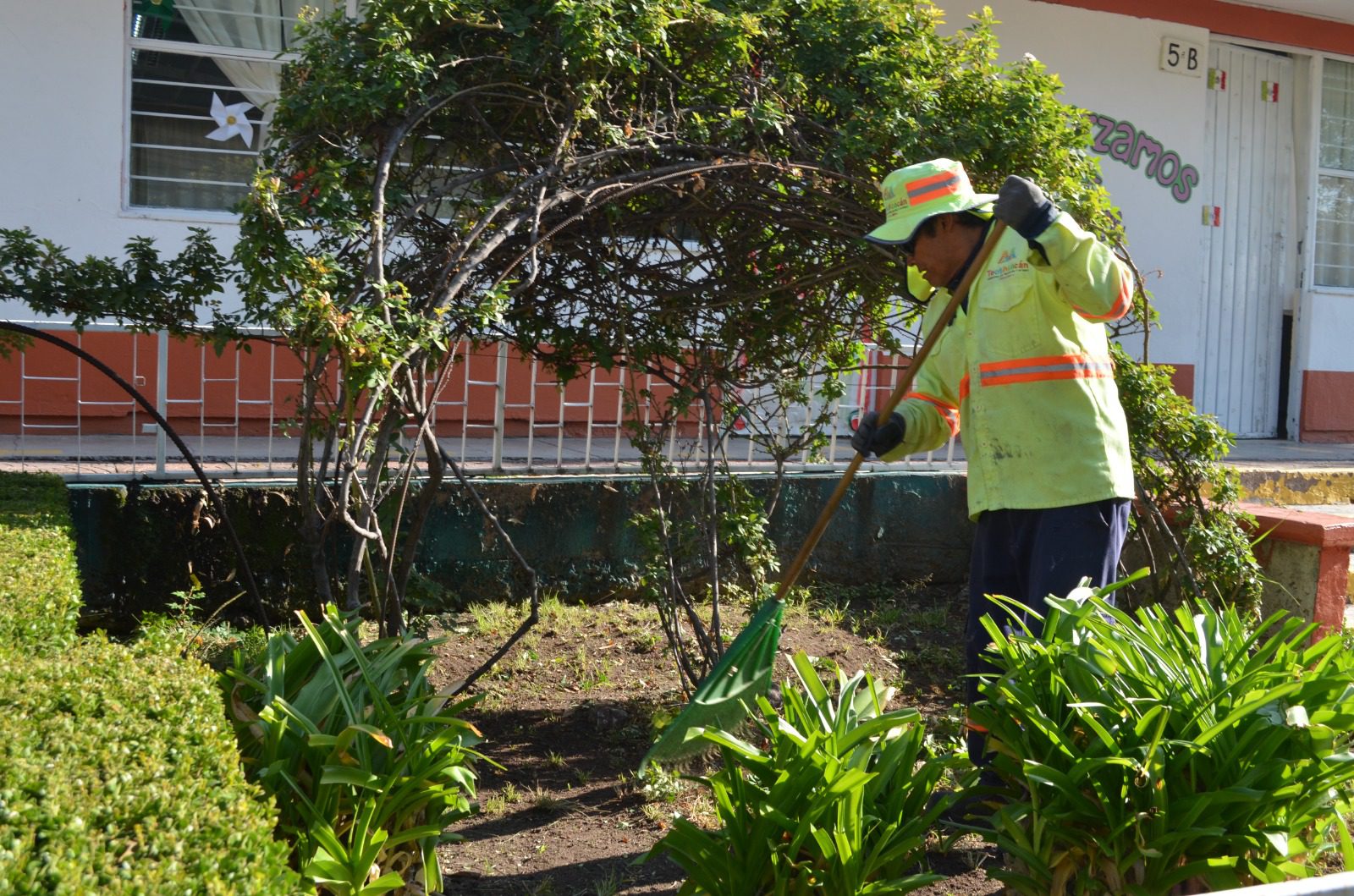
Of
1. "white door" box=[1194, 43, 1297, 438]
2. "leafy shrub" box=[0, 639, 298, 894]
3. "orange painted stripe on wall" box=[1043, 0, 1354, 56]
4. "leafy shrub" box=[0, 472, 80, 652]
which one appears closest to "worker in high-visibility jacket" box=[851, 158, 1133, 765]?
"leafy shrub" box=[0, 639, 298, 894]

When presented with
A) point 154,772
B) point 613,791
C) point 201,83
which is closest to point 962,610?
point 613,791

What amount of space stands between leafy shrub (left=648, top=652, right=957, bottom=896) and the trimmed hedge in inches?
41.1

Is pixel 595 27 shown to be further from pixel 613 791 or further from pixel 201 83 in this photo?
pixel 201 83

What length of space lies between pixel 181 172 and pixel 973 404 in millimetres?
6315

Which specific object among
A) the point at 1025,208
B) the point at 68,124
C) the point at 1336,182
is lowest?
the point at 1025,208

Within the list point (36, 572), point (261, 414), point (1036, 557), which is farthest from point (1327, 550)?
point (261, 414)

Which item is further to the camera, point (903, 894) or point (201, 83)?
point (201, 83)

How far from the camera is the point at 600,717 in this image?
495 centimetres

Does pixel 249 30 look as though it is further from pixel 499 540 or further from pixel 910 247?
pixel 910 247

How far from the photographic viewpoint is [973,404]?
3.65 m

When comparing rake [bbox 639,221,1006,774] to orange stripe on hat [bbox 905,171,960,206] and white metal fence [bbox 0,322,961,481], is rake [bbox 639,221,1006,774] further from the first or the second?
white metal fence [bbox 0,322,961,481]

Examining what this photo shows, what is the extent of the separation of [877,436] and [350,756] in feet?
6.18

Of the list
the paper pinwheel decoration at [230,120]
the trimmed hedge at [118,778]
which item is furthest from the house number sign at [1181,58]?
the trimmed hedge at [118,778]

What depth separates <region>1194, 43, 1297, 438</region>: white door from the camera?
425 inches
